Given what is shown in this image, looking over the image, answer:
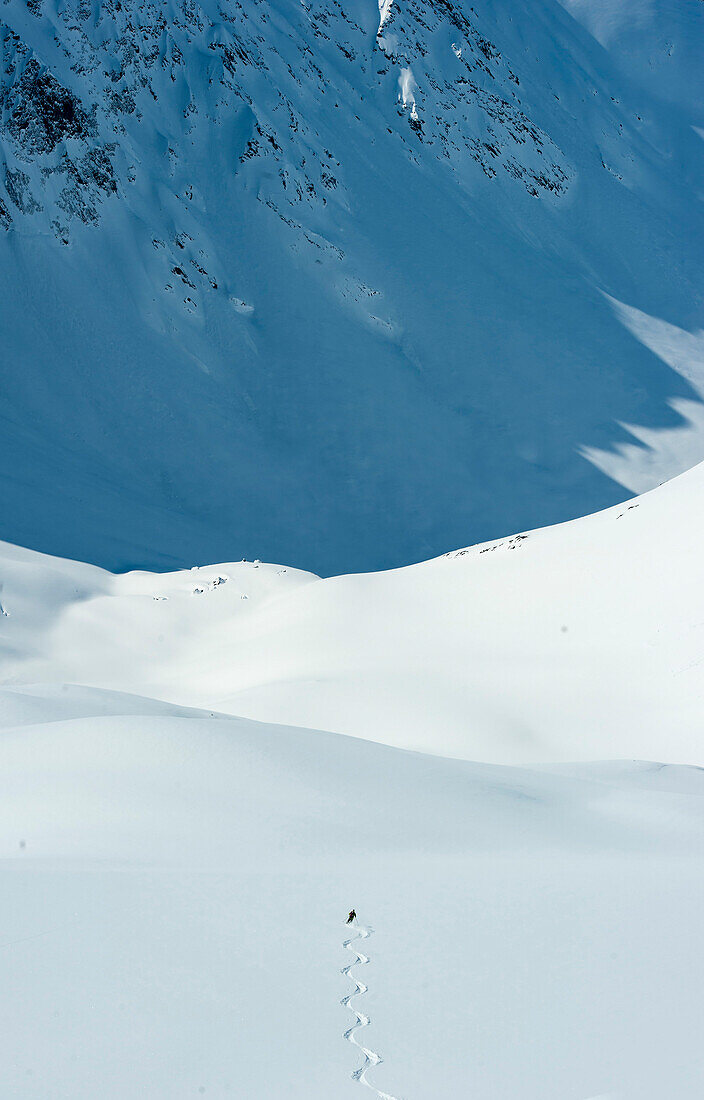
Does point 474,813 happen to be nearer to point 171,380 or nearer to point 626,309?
point 171,380

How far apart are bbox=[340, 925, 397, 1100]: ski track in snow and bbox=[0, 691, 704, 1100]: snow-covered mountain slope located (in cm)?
3

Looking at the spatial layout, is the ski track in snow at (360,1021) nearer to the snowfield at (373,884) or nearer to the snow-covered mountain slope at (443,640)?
the snowfield at (373,884)

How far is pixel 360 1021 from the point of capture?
334cm

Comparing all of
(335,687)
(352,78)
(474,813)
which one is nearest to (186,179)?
(352,78)

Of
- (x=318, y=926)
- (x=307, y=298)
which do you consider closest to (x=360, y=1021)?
(x=318, y=926)

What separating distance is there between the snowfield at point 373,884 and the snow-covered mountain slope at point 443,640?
0.10 meters

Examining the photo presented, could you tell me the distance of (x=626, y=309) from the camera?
59.4 meters

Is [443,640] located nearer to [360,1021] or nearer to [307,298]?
[360,1021]

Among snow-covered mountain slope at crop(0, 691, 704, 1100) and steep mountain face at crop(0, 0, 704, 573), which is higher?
steep mountain face at crop(0, 0, 704, 573)

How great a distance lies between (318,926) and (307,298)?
1944 inches

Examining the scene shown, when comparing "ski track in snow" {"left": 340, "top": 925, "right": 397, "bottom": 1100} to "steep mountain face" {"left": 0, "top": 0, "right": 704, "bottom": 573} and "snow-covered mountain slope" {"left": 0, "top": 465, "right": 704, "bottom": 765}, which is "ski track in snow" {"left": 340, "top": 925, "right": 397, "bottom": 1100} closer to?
"snow-covered mountain slope" {"left": 0, "top": 465, "right": 704, "bottom": 765}

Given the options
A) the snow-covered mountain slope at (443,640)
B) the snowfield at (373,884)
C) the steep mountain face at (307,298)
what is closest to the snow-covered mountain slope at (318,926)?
the snowfield at (373,884)

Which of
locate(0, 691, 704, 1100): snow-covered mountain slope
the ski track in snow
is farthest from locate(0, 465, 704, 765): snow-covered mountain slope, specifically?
the ski track in snow

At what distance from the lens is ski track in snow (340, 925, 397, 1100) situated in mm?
2914
